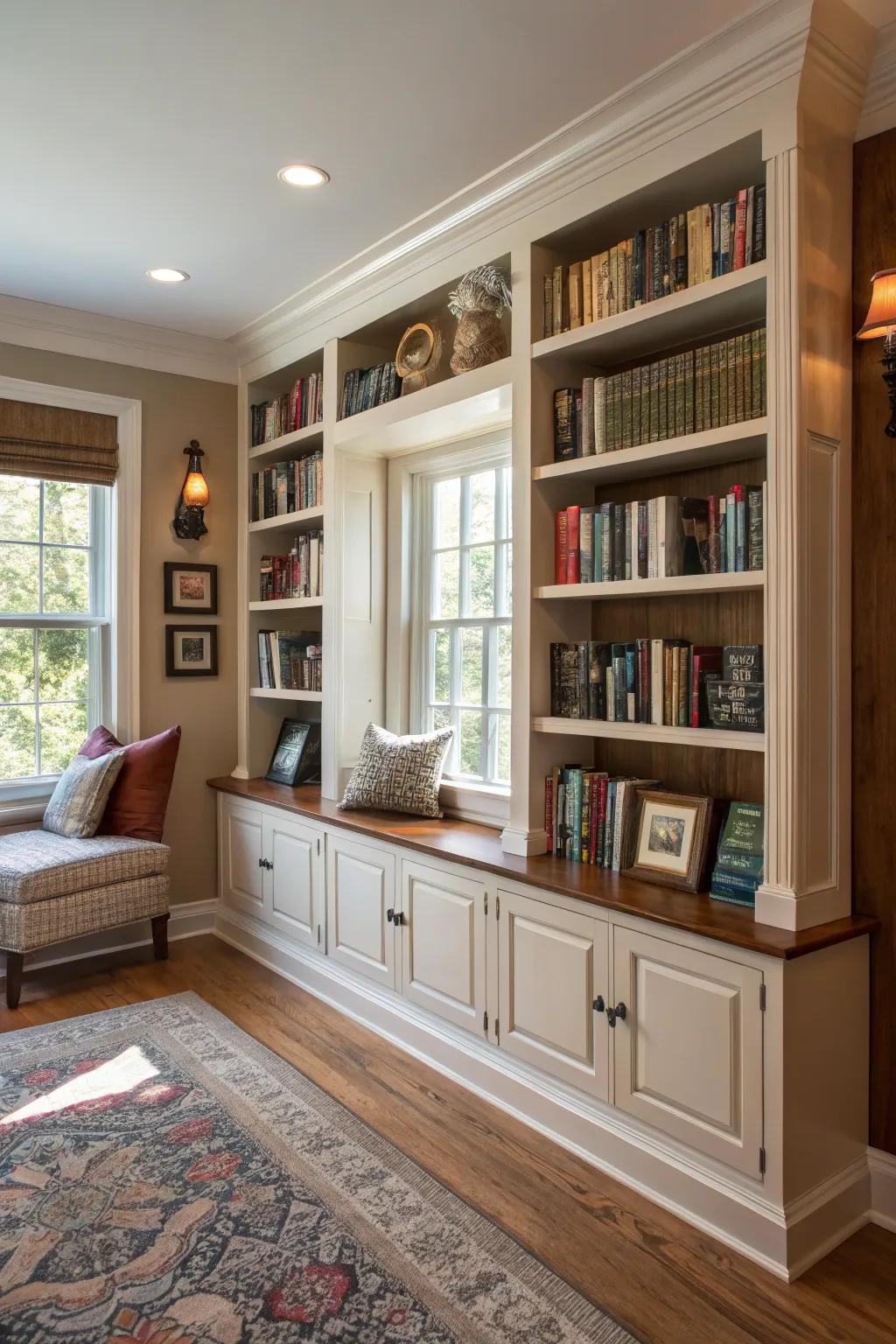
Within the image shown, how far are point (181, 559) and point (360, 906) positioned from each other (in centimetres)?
199

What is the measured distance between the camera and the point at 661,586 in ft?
8.13

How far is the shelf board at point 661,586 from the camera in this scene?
226 cm

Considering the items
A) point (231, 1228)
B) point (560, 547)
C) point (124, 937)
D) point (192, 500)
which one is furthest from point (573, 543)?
point (124, 937)

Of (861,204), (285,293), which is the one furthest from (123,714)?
(861,204)

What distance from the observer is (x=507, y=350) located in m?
3.16

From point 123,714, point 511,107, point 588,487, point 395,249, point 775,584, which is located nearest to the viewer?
point 775,584

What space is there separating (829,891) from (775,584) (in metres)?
0.75

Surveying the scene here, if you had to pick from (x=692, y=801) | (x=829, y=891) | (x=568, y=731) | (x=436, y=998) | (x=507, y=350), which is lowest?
(x=436, y=998)

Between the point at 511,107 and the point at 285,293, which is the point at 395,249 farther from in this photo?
the point at 511,107

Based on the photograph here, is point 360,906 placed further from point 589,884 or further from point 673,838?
point 673,838

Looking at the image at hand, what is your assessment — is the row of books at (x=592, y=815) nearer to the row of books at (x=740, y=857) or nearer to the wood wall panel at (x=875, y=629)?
the row of books at (x=740, y=857)

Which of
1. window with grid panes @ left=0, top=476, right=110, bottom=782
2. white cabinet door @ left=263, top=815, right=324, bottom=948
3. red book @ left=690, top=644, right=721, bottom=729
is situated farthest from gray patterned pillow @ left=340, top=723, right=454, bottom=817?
window with grid panes @ left=0, top=476, right=110, bottom=782

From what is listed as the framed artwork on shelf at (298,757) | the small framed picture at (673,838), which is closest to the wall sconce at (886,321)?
the small framed picture at (673,838)

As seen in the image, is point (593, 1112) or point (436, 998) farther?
point (436, 998)
